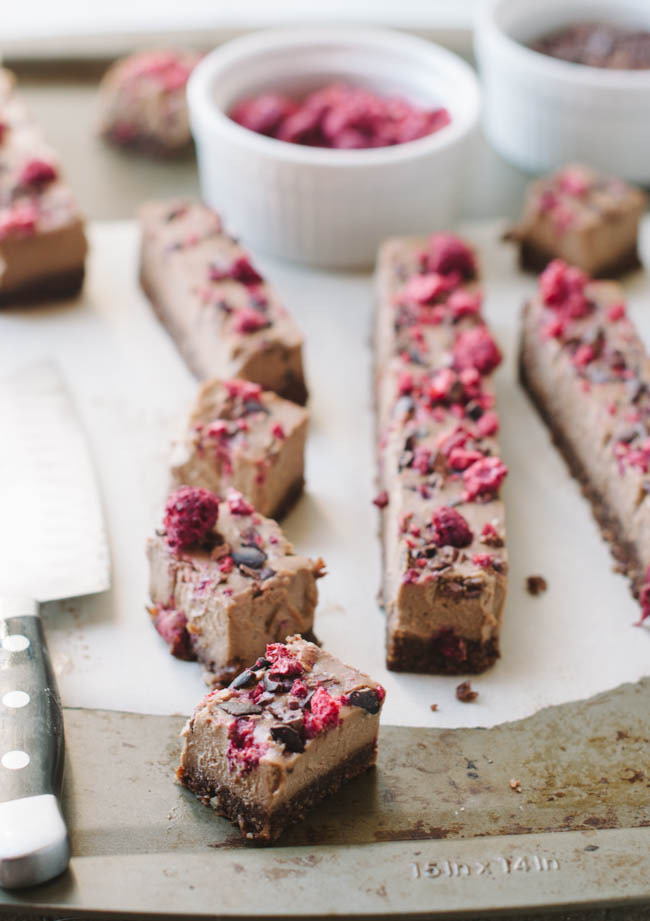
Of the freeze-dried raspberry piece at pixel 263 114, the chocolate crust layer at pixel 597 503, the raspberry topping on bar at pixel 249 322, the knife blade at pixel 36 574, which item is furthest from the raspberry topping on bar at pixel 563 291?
the knife blade at pixel 36 574

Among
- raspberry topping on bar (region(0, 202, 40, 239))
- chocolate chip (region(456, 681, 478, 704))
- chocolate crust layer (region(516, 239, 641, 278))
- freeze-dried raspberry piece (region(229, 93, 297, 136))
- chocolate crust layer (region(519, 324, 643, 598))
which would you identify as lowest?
chocolate chip (region(456, 681, 478, 704))

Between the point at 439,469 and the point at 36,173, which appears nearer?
the point at 439,469

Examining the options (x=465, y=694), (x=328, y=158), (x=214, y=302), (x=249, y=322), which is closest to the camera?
(x=465, y=694)

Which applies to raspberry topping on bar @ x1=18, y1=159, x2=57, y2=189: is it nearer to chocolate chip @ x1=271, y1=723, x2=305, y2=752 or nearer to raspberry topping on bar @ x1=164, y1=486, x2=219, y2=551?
raspberry topping on bar @ x1=164, y1=486, x2=219, y2=551

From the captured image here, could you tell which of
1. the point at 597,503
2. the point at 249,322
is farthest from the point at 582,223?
the point at 249,322

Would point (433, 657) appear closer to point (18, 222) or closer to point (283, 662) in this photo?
point (283, 662)

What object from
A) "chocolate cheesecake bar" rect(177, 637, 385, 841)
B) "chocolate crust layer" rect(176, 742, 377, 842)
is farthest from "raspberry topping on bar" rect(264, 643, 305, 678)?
"chocolate crust layer" rect(176, 742, 377, 842)
